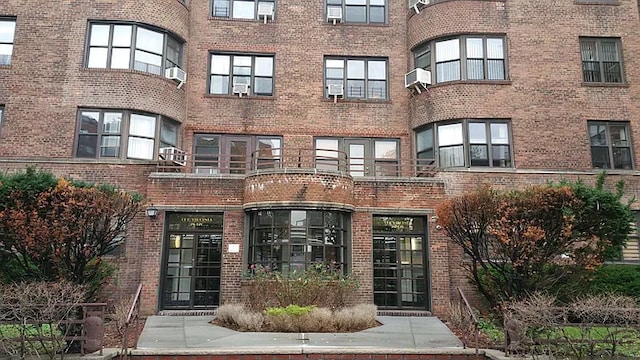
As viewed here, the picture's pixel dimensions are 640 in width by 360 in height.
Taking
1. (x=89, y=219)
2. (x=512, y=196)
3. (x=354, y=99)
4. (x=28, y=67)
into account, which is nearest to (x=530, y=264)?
(x=512, y=196)

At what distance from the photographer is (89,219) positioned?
9797 mm

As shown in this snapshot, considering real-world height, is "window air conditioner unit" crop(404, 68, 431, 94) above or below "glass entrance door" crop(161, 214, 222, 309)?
above

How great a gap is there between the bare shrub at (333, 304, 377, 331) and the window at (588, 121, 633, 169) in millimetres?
10699

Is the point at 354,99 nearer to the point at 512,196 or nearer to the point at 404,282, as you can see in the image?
the point at 404,282

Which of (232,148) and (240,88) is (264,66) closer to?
(240,88)

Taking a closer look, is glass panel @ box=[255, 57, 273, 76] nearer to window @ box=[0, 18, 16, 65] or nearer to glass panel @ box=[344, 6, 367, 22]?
glass panel @ box=[344, 6, 367, 22]

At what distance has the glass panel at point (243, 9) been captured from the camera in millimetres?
19281

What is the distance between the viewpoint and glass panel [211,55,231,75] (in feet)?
61.5

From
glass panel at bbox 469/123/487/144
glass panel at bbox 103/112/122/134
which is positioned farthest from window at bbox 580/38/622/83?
glass panel at bbox 103/112/122/134

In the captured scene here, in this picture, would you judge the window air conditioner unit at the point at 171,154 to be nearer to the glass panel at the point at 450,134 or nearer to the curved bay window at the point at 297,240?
the curved bay window at the point at 297,240

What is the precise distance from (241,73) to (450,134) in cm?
820

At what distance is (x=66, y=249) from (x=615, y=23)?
1991 cm

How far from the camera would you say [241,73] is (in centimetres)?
1878

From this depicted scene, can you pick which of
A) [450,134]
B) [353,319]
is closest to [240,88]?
[450,134]
